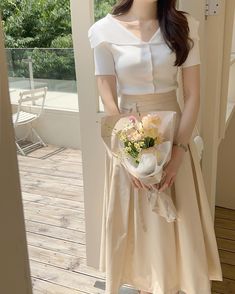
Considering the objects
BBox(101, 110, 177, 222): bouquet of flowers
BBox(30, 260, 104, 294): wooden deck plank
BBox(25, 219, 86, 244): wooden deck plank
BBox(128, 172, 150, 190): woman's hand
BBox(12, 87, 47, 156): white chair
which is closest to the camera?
BBox(101, 110, 177, 222): bouquet of flowers

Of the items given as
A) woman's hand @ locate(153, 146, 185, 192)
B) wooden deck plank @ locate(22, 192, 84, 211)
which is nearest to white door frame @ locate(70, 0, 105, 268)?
woman's hand @ locate(153, 146, 185, 192)

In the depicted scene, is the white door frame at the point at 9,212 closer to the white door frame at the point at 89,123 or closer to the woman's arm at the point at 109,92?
the woman's arm at the point at 109,92

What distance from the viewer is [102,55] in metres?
1.31

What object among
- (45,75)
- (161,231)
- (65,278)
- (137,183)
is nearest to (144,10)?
(137,183)

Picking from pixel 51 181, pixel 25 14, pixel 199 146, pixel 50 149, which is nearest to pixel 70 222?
pixel 51 181

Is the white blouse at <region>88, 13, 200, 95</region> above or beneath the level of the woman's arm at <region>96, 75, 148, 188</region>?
above

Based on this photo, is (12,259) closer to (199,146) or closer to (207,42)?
(199,146)

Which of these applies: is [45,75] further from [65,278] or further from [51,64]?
[65,278]

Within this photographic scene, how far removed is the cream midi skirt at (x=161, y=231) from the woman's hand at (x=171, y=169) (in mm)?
52

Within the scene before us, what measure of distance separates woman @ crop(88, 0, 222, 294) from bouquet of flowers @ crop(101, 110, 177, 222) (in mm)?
59

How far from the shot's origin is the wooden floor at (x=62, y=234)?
1942 millimetres

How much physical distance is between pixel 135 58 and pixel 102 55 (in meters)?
0.13

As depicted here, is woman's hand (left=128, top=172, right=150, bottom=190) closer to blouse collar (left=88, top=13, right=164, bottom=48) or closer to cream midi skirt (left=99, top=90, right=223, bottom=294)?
cream midi skirt (left=99, top=90, right=223, bottom=294)

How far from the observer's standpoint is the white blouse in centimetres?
127
